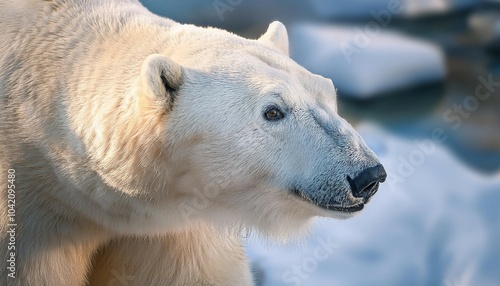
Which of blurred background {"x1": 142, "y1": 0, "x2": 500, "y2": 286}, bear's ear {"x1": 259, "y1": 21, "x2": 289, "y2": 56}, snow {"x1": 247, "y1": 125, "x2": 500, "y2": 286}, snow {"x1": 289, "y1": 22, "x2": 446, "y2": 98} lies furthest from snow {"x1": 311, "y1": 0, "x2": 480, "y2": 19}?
bear's ear {"x1": 259, "y1": 21, "x2": 289, "y2": 56}

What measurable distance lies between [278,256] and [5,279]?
169 cm

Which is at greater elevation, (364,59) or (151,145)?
(151,145)

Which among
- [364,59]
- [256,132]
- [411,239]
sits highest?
[256,132]

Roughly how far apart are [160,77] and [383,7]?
3.75 metres

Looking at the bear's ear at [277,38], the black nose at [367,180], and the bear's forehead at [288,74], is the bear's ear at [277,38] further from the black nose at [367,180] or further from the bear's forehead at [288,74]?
the black nose at [367,180]

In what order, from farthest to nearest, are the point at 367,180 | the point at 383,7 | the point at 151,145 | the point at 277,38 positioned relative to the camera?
the point at 383,7
the point at 277,38
the point at 151,145
the point at 367,180

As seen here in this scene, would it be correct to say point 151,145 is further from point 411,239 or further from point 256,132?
point 411,239

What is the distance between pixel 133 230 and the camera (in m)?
2.13

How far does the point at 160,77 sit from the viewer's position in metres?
1.84

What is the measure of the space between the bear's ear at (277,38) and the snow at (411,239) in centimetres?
154

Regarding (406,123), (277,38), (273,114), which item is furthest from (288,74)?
(406,123)

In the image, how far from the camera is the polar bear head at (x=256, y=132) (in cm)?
182

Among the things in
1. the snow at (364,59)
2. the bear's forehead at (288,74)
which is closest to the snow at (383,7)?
the snow at (364,59)

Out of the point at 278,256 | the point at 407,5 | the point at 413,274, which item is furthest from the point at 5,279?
the point at 407,5
